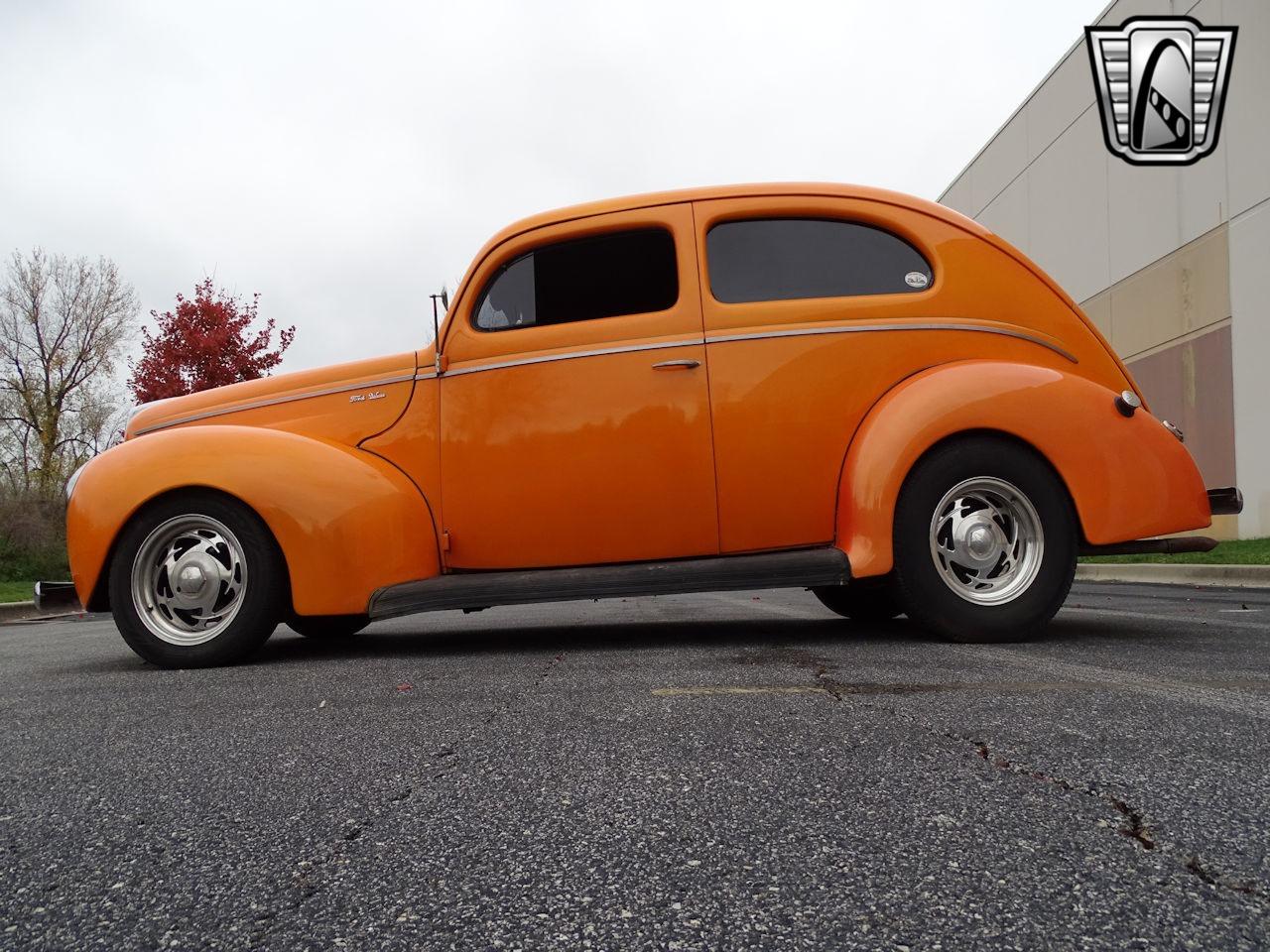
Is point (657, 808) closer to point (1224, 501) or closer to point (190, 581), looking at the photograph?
point (190, 581)

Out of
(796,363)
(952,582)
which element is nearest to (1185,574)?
(952,582)

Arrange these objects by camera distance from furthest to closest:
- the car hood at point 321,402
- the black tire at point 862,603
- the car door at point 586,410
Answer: the black tire at point 862,603 < the car hood at point 321,402 < the car door at point 586,410

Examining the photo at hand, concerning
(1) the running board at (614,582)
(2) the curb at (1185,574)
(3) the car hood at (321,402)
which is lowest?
(2) the curb at (1185,574)

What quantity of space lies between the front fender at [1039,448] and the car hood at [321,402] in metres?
2.16

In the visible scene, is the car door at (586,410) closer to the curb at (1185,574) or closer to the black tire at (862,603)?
the black tire at (862,603)

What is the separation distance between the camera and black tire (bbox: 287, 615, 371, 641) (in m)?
4.64

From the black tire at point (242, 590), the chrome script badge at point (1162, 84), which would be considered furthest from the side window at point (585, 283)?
the chrome script badge at point (1162, 84)

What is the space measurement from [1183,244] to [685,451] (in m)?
15.5

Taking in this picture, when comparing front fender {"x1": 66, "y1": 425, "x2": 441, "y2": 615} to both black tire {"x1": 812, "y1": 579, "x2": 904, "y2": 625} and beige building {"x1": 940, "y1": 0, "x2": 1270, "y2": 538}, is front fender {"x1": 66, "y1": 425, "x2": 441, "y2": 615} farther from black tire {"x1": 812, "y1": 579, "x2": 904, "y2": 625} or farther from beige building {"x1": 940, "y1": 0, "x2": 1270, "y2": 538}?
beige building {"x1": 940, "y1": 0, "x2": 1270, "y2": 538}

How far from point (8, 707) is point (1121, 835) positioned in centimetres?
316

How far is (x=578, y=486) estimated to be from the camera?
373 centimetres

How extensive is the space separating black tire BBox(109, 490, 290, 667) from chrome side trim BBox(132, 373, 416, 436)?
65 cm

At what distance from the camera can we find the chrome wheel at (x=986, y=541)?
11.5 ft

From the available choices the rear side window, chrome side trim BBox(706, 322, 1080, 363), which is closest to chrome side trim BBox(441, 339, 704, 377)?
chrome side trim BBox(706, 322, 1080, 363)
